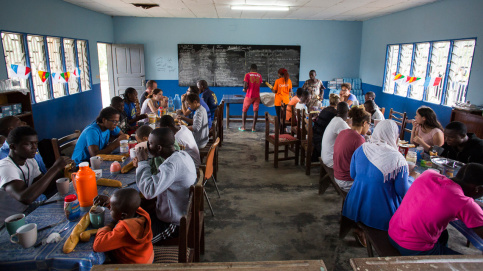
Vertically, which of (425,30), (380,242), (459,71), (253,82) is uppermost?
(425,30)

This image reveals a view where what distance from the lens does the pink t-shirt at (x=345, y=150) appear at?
2865mm

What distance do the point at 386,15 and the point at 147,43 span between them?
647 cm

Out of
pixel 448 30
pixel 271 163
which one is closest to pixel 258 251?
pixel 271 163

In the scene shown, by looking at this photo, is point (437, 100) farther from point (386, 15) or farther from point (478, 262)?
point (478, 262)

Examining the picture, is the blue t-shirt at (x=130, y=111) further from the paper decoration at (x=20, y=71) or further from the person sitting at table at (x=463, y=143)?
the person sitting at table at (x=463, y=143)

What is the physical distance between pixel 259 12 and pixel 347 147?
5.40 m

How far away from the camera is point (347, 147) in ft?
9.57

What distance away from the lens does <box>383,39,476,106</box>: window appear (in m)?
5.19

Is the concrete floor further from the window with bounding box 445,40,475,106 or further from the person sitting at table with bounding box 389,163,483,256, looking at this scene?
the window with bounding box 445,40,475,106

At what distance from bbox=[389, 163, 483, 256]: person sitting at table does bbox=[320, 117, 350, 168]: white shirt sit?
5.34 ft

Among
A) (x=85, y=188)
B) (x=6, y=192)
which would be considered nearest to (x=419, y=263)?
(x=85, y=188)

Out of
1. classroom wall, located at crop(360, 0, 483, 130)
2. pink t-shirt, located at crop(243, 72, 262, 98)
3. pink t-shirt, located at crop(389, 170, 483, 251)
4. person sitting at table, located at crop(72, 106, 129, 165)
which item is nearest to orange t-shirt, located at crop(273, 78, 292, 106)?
pink t-shirt, located at crop(243, 72, 262, 98)

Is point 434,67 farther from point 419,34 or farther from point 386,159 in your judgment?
point 386,159

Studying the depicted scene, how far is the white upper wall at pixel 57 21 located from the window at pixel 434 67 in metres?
7.42
